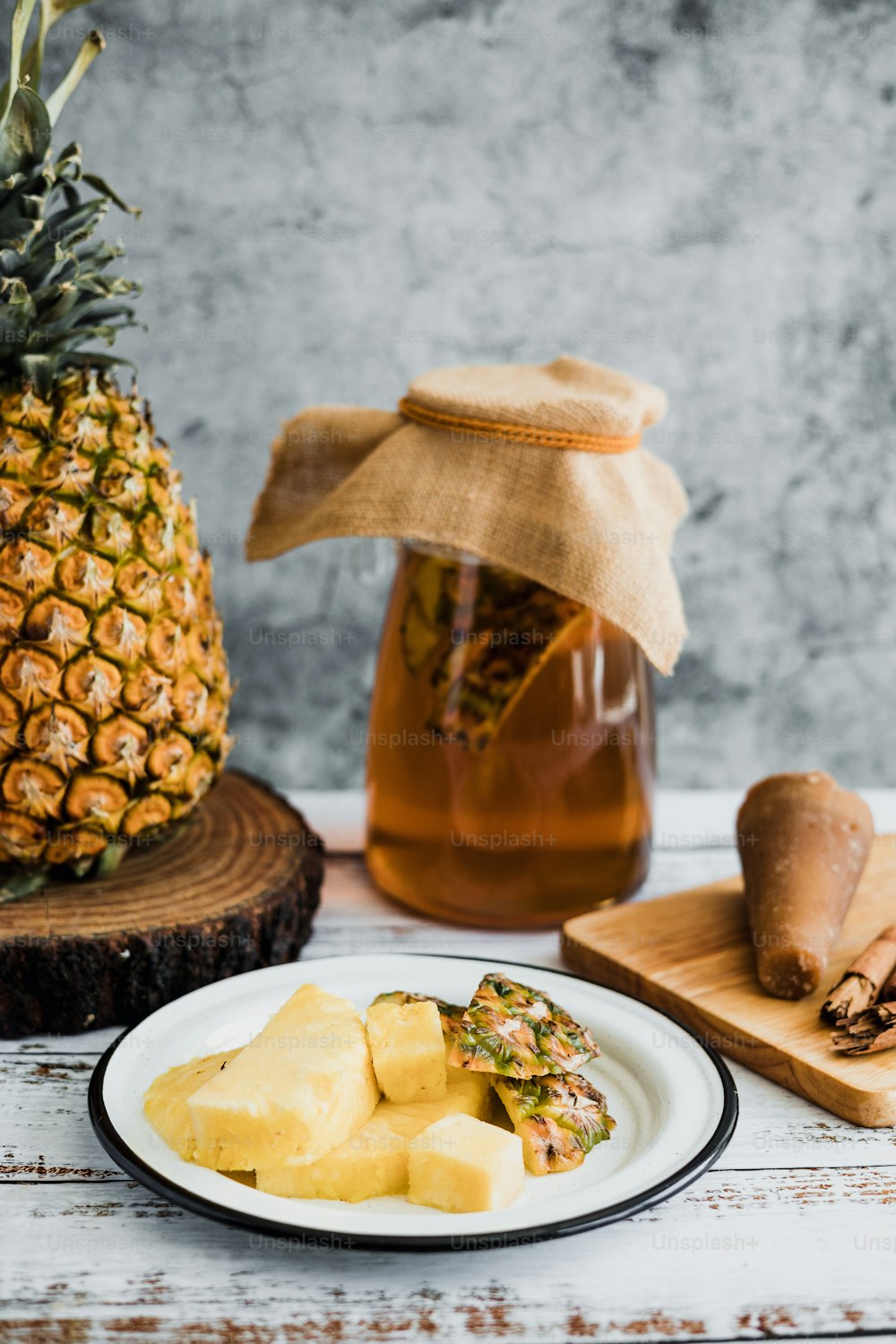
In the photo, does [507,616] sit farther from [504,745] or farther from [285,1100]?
[285,1100]

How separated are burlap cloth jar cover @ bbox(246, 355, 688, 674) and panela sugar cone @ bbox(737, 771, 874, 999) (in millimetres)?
182

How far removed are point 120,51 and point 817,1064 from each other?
44.6 inches

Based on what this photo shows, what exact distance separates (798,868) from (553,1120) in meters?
0.34

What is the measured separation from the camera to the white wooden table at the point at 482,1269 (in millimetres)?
622

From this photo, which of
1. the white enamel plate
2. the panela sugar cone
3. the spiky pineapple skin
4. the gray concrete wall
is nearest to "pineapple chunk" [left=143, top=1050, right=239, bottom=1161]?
the white enamel plate

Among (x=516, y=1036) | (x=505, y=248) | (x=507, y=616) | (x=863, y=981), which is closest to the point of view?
(x=516, y=1036)

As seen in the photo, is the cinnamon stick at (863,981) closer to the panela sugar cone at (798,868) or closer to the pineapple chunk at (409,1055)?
the panela sugar cone at (798,868)

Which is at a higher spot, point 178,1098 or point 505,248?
point 505,248

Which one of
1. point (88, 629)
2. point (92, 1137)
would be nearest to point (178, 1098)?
point (92, 1137)

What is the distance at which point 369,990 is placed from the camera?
895 millimetres

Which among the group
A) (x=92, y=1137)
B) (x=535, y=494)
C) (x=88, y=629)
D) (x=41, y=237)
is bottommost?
(x=92, y=1137)

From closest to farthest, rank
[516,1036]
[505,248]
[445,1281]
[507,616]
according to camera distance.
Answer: [445,1281], [516,1036], [507,616], [505,248]

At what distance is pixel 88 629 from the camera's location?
92cm

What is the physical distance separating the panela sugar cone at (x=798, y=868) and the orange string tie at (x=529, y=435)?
314 mm
